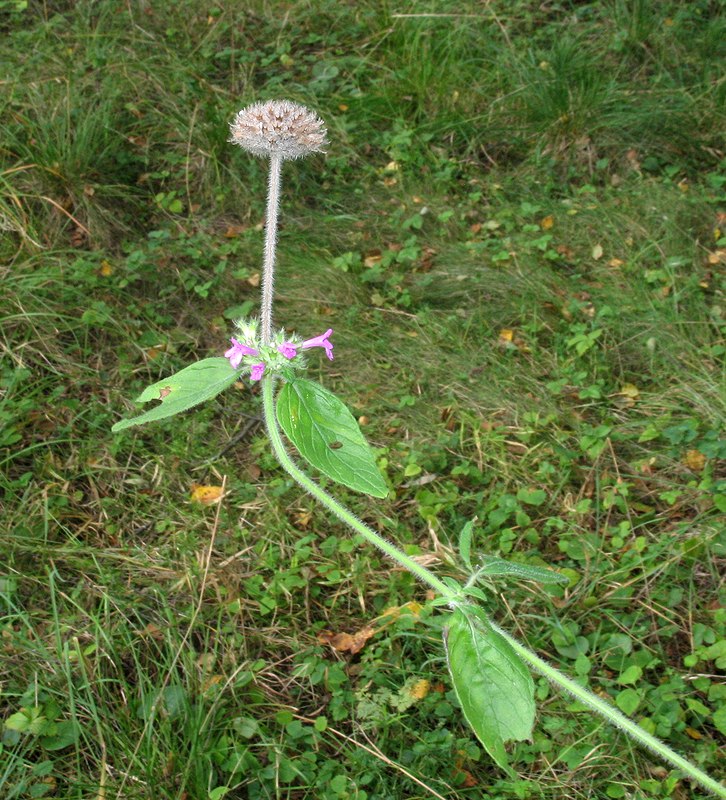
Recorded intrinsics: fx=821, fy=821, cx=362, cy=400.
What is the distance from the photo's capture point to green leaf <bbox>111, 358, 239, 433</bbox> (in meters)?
1.32

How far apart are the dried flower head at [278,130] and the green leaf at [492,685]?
828 mm

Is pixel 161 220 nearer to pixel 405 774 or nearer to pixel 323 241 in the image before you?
pixel 323 241

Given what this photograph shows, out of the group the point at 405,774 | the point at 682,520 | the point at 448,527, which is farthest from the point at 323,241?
the point at 405,774

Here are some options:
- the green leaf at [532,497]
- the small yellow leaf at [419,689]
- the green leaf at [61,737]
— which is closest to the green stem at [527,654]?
the small yellow leaf at [419,689]

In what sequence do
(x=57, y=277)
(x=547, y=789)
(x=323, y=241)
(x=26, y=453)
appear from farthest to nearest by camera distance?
(x=323, y=241) → (x=57, y=277) → (x=26, y=453) → (x=547, y=789)

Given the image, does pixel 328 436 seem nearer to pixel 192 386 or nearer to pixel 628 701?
pixel 192 386

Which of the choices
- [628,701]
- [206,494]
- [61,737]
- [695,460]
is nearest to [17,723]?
[61,737]

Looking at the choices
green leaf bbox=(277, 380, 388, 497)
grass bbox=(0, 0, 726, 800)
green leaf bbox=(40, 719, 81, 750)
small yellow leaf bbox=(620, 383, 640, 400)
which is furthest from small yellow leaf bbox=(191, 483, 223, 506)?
small yellow leaf bbox=(620, 383, 640, 400)

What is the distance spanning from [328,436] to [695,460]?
5.67 feet

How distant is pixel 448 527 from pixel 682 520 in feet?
2.32

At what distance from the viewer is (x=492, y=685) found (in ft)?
4.17

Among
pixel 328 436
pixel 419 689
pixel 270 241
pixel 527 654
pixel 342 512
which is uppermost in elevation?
pixel 270 241

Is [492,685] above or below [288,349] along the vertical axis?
below

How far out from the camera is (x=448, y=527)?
8.38 ft
